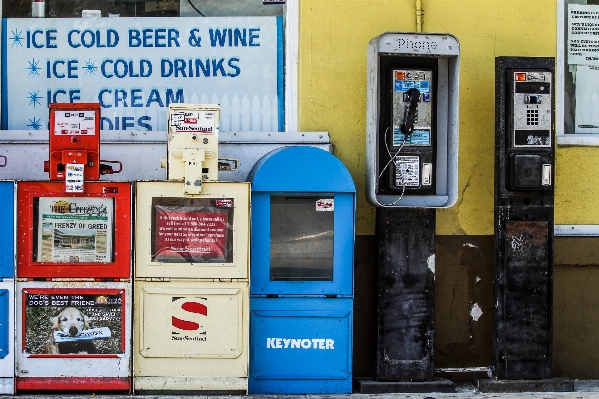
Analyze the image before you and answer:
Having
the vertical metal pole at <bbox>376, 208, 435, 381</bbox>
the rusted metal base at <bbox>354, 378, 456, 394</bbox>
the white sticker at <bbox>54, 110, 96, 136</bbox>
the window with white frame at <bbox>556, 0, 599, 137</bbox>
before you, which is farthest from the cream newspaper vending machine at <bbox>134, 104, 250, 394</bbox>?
the window with white frame at <bbox>556, 0, 599, 137</bbox>

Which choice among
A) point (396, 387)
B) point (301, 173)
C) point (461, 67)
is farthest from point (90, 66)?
point (396, 387)

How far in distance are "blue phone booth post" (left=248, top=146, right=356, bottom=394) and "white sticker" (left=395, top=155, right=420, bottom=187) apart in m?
0.54

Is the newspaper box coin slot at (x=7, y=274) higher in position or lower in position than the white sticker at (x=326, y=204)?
lower

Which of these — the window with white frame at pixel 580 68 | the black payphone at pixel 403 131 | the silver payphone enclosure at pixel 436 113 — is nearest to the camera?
the silver payphone enclosure at pixel 436 113

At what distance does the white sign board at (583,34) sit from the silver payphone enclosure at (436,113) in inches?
50.7

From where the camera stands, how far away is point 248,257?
5672mm

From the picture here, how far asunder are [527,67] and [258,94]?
2.07 meters

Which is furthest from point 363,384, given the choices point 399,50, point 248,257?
point 399,50

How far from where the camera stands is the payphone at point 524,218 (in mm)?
6191

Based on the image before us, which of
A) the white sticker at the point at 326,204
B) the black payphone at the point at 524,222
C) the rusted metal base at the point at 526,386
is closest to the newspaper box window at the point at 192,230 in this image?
the white sticker at the point at 326,204

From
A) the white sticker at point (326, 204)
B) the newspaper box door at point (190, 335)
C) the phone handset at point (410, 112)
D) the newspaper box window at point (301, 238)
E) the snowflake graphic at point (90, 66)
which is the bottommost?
the newspaper box door at point (190, 335)

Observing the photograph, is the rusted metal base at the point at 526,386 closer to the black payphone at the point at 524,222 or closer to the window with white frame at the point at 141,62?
the black payphone at the point at 524,222

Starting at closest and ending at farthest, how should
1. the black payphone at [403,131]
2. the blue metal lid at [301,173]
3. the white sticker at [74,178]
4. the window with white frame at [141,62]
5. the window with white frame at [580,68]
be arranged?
the white sticker at [74,178] < the blue metal lid at [301,173] < the black payphone at [403,131] < the window with white frame at [141,62] < the window with white frame at [580,68]

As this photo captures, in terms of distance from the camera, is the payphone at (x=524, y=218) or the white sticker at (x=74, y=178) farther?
the payphone at (x=524, y=218)
